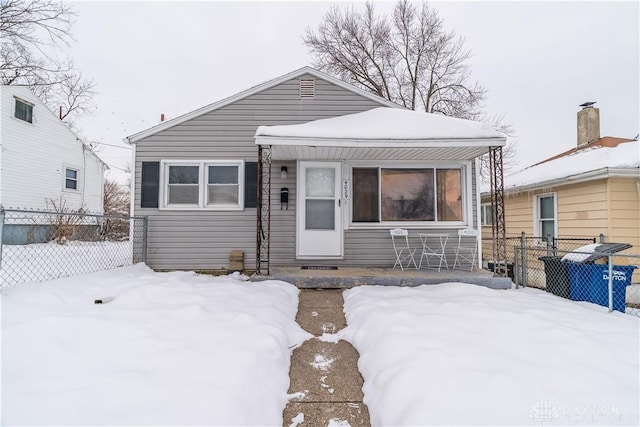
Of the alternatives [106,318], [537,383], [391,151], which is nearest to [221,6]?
[391,151]

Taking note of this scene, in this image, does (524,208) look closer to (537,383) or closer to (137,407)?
(537,383)

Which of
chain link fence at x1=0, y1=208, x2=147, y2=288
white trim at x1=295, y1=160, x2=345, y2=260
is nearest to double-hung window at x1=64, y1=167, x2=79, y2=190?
chain link fence at x1=0, y1=208, x2=147, y2=288

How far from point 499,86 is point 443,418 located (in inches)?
755

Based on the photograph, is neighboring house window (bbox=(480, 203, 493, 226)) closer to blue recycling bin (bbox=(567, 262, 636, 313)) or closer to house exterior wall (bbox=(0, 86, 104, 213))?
blue recycling bin (bbox=(567, 262, 636, 313))

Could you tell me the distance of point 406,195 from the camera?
6.80 metres

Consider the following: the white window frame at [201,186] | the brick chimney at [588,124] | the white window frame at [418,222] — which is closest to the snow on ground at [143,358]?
the white window frame at [201,186]

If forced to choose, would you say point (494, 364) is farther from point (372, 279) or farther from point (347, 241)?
point (347, 241)

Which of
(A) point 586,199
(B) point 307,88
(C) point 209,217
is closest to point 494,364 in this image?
(C) point 209,217

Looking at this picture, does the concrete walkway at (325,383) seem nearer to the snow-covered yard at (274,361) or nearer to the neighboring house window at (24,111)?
the snow-covered yard at (274,361)

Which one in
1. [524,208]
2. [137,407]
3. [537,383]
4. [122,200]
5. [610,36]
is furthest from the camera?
[122,200]

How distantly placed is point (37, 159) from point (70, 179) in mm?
1831

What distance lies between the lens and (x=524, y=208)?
966 centimetres

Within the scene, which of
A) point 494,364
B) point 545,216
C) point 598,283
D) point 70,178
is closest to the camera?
point 494,364

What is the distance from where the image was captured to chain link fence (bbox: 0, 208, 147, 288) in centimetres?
566
